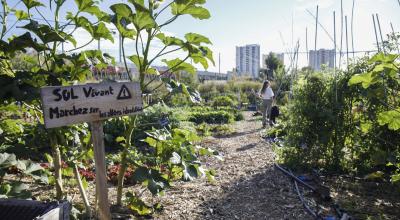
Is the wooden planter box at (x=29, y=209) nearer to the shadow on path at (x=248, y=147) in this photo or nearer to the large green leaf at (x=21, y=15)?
the large green leaf at (x=21, y=15)

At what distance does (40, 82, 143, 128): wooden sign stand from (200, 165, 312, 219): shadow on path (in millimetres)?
1497

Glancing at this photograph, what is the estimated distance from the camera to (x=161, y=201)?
348 centimetres

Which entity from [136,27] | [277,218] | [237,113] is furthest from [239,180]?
[237,113]

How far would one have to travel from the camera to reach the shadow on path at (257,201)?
11.1 feet

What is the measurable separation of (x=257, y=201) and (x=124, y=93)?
2118mm

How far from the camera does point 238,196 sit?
12.6 ft

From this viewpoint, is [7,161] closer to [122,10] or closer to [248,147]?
[122,10]

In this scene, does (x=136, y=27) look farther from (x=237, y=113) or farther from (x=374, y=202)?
(x=237, y=113)

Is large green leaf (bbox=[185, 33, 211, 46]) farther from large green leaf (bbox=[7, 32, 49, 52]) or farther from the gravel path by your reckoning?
the gravel path

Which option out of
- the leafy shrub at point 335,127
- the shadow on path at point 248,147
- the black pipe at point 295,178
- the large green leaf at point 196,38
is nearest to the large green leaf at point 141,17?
the large green leaf at point 196,38

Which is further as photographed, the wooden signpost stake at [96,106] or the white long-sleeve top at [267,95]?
the white long-sleeve top at [267,95]

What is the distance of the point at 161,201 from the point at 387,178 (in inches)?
119

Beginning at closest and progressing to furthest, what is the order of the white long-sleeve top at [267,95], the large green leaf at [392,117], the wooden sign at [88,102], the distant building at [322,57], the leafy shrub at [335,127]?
the wooden sign at [88,102] < the large green leaf at [392,117] < the leafy shrub at [335,127] < the distant building at [322,57] < the white long-sleeve top at [267,95]

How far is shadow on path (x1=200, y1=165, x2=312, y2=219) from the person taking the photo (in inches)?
133
